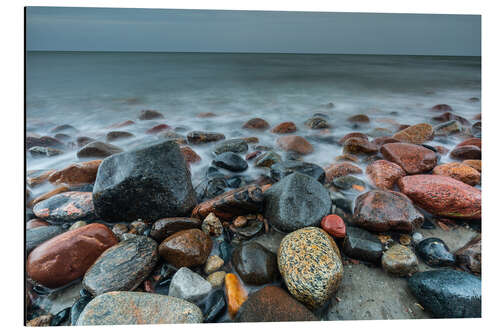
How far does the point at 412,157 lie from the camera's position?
233cm

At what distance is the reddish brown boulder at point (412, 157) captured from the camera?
89.7 inches

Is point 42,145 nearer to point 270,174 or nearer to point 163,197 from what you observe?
point 163,197

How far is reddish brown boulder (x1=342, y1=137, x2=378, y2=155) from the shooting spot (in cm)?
267

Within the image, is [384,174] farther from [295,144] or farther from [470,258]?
[295,144]

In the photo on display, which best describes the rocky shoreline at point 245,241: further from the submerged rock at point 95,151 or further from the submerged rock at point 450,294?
the submerged rock at point 95,151

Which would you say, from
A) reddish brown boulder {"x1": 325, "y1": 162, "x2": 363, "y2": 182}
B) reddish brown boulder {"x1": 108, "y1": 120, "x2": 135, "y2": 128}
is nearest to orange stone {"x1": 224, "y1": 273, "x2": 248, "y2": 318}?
reddish brown boulder {"x1": 325, "y1": 162, "x2": 363, "y2": 182}

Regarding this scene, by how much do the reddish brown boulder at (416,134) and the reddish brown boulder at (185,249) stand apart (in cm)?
271

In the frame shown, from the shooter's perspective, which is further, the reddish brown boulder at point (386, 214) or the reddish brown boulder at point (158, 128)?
the reddish brown boulder at point (158, 128)

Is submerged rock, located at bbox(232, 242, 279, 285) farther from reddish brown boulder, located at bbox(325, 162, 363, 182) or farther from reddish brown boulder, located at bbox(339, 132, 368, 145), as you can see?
reddish brown boulder, located at bbox(339, 132, 368, 145)

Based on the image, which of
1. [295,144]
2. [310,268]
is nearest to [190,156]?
[295,144]

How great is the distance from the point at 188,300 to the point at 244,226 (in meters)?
0.58

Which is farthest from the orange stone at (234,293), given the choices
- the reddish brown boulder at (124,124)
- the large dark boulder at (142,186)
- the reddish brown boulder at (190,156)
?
the reddish brown boulder at (124,124)

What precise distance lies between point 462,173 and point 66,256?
2.93m
